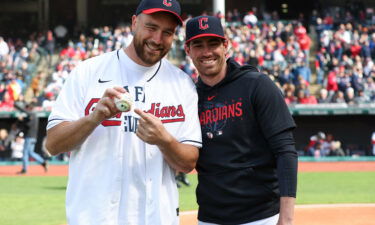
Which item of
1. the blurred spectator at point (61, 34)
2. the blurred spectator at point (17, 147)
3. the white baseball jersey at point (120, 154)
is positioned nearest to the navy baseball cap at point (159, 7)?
the white baseball jersey at point (120, 154)

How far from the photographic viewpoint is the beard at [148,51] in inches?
127

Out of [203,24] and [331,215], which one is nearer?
[203,24]

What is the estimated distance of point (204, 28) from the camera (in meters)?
3.62

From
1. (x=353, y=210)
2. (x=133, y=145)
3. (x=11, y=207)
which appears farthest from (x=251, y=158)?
(x=11, y=207)

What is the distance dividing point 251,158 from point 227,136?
0.18m

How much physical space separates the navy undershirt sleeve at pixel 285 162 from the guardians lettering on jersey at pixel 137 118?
22.0 inches

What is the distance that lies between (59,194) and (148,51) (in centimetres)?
884

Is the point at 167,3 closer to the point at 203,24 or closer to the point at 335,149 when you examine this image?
the point at 203,24

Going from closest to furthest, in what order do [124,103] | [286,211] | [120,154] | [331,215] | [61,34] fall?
[124,103] → [120,154] → [286,211] → [331,215] → [61,34]

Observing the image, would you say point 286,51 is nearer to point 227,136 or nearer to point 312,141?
point 312,141

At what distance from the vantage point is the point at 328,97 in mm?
20047

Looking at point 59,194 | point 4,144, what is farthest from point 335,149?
point 59,194

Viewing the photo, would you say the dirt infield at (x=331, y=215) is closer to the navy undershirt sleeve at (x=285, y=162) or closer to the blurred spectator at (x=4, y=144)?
the navy undershirt sleeve at (x=285, y=162)

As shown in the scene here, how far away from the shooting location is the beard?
3225 mm
